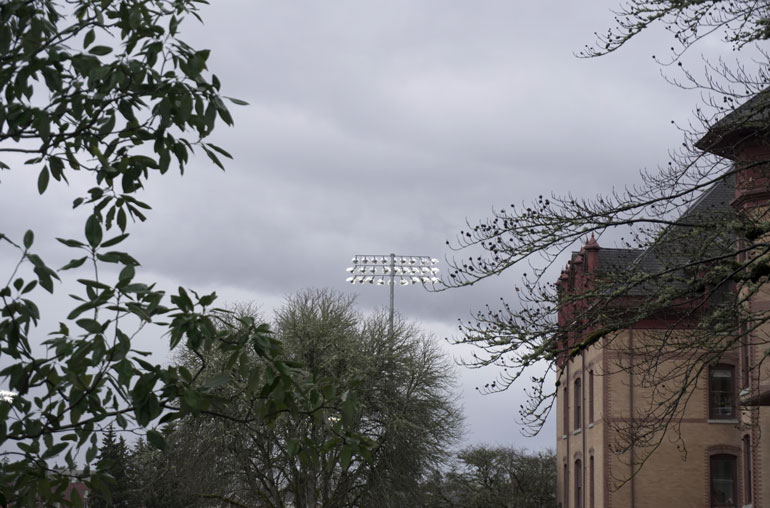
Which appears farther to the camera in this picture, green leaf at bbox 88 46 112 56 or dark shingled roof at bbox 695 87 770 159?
dark shingled roof at bbox 695 87 770 159

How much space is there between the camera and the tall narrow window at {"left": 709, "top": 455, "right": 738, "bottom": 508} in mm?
42094

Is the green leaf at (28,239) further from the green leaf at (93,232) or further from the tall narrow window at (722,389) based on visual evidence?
the tall narrow window at (722,389)

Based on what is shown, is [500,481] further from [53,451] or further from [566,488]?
[53,451]

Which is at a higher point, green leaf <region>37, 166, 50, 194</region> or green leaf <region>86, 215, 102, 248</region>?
green leaf <region>37, 166, 50, 194</region>

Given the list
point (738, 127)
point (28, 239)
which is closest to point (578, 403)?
point (738, 127)

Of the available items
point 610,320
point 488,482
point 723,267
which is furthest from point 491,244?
point 488,482

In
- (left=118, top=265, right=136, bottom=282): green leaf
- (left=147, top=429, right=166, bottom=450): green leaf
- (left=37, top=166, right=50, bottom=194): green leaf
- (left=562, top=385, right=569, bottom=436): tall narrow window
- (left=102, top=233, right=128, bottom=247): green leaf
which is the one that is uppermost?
(left=562, top=385, right=569, bottom=436): tall narrow window

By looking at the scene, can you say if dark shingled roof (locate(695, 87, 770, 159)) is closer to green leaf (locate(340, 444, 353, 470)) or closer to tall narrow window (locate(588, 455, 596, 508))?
green leaf (locate(340, 444, 353, 470))

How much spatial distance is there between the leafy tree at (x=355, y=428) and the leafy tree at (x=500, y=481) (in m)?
8.32

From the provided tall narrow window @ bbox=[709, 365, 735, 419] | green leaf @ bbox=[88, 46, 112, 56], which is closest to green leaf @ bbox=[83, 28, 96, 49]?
green leaf @ bbox=[88, 46, 112, 56]

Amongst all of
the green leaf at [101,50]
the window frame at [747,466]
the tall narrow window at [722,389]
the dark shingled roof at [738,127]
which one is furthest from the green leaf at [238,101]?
the tall narrow window at [722,389]

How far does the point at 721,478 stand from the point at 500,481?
21.5m

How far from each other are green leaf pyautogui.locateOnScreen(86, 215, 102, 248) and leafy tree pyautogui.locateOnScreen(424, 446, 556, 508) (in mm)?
51495

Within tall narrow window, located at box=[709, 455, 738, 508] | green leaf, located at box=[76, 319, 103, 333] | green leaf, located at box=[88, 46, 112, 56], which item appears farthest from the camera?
tall narrow window, located at box=[709, 455, 738, 508]
